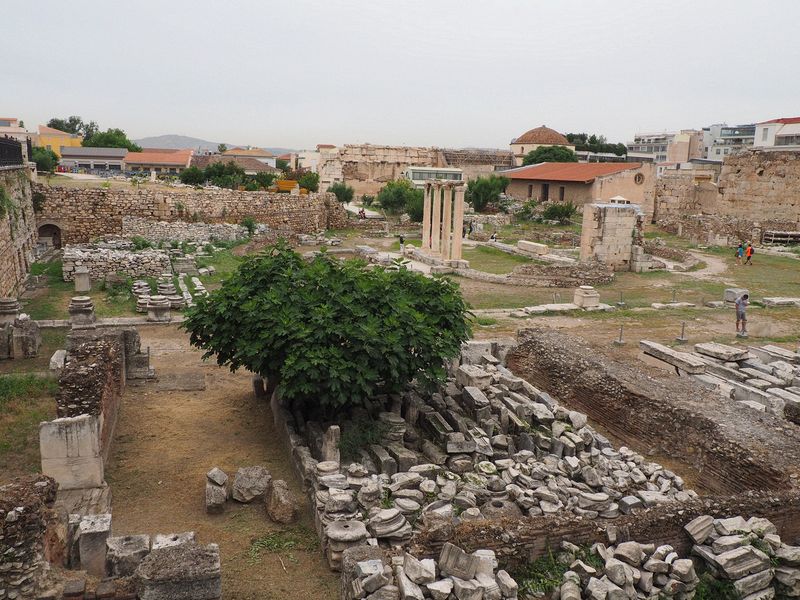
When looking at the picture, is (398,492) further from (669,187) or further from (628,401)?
(669,187)

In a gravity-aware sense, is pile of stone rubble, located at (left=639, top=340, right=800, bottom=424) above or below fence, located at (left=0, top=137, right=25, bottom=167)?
below

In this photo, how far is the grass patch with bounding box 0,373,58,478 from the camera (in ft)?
29.4

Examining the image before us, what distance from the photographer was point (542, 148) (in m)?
69.6

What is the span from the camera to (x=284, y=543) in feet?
24.1

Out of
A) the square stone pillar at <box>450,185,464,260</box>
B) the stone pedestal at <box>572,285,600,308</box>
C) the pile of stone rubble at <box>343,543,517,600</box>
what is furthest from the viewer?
the square stone pillar at <box>450,185,464,260</box>

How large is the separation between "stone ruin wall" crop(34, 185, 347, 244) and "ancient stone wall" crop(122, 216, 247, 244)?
624mm

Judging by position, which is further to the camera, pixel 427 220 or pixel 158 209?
pixel 158 209

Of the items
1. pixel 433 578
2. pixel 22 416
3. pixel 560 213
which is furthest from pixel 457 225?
pixel 433 578

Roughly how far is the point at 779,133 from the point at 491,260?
51496mm

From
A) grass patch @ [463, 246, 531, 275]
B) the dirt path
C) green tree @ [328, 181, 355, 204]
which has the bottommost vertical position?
grass patch @ [463, 246, 531, 275]

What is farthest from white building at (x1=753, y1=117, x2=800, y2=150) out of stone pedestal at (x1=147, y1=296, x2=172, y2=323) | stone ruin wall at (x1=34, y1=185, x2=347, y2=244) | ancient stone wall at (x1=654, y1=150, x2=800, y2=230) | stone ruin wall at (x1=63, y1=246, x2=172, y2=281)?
stone pedestal at (x1=147, y1=296, x2=172, y2=323)

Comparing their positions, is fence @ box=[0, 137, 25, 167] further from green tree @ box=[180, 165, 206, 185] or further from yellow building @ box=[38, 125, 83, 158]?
yellow building @ box=[38, 125, 83, 158]

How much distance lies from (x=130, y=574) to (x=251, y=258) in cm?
609

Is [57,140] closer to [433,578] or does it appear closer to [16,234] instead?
[16,234]
